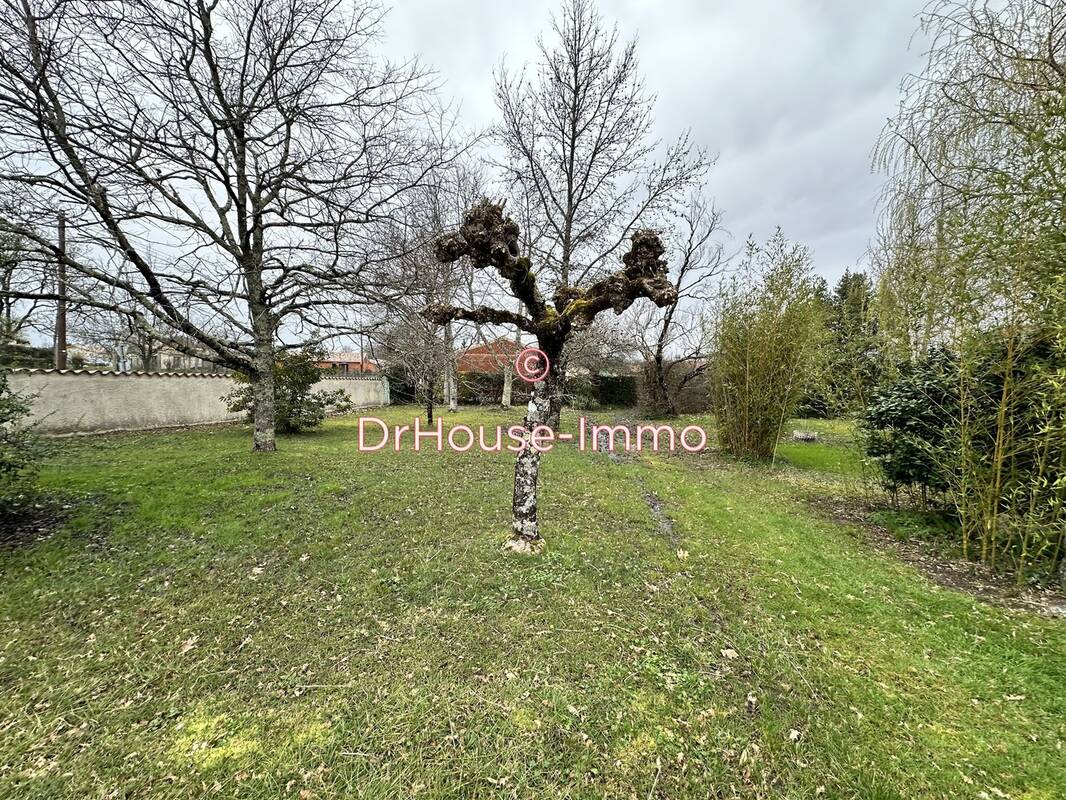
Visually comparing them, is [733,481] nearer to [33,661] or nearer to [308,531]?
[308,531]

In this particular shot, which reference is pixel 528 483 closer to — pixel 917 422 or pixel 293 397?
pixel 917 422

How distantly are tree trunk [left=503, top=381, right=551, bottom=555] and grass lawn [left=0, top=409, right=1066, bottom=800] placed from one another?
0.20 meters

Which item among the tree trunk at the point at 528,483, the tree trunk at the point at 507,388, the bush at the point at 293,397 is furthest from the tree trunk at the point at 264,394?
the tree trunk at the point at 507,388

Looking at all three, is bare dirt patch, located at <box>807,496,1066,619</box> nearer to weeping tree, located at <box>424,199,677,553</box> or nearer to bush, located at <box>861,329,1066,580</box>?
bush, located at <box>861,329,1066,580</box>

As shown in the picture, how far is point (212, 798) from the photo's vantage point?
1.49m

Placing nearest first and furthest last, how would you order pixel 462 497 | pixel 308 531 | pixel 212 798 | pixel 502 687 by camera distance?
pixel 212 798, pixel 502 687, pixel 308 531, pixel 462 497

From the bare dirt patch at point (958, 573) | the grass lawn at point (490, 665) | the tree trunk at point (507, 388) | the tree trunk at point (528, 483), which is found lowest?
the bare dirt patch at point (958, 573)

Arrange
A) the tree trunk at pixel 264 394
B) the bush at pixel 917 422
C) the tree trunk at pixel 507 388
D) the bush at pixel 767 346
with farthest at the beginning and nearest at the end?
the tree trunk at pixel 507 388
the bush at pixel 767 346
the tree trunk at pixel 264 394
the bush at pixel 917 422

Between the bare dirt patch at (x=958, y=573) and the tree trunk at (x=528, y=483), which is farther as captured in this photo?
the tree trunk at (x=528, y=483)

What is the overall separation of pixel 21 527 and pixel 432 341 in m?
4.67

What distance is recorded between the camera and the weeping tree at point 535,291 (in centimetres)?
295

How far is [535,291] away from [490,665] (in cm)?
259

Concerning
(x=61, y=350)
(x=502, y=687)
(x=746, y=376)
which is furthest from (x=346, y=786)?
(x=61, y=350)

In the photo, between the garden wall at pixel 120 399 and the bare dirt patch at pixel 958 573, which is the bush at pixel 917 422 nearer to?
the bare dirt patch at pixel 958 573
